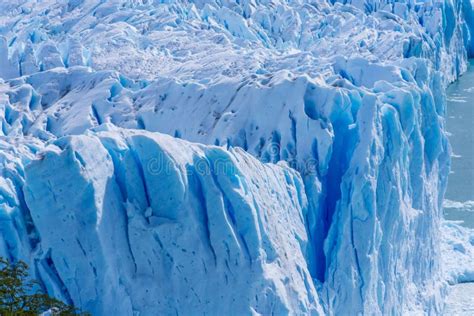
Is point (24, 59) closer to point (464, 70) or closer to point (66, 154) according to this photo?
point (66, 154)

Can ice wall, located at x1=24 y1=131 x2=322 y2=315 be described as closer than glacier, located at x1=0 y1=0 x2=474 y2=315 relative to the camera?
Yes

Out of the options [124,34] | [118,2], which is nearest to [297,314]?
[124,34]

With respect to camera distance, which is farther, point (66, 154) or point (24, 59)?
point (24, 59)

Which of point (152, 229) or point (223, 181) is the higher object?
point (223, 181)

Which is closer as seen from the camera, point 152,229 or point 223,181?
point 152,229

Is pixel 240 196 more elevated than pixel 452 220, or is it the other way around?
pixel 240 196

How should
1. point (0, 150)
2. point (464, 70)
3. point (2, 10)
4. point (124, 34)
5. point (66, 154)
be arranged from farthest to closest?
point (464, 70), point (2, 10), point (124, 34), point (0, 150), point (66, 154)

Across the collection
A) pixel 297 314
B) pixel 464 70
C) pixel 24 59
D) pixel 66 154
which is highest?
pixel 66 154

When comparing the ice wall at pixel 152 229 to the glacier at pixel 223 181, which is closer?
the ice wall at pixel 152 229
